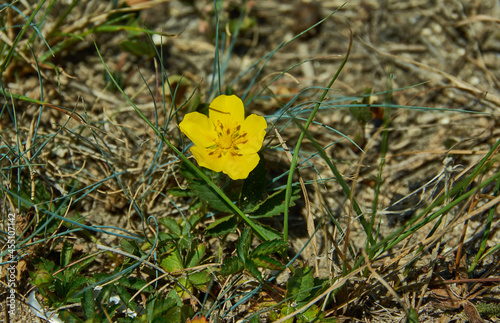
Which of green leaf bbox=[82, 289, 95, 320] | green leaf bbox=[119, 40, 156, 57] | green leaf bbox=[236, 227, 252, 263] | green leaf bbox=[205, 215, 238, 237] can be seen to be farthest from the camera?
green leaf bbox=[119, 40, 156, 57]

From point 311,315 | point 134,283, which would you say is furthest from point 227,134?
point 311,315

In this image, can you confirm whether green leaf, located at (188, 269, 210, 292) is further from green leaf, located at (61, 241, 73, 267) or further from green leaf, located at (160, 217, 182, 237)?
green leaf, located at (61, 241, 73, 267)

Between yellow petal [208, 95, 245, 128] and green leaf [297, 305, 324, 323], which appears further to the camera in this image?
yellow petal [208, 95, 245, 128]

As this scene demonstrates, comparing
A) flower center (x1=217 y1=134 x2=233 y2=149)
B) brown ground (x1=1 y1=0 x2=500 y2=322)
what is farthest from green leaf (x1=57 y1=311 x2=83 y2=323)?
flower center (x1=217 y1=134 x2=233 y2=149)

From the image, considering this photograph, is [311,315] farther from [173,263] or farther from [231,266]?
[173,263]

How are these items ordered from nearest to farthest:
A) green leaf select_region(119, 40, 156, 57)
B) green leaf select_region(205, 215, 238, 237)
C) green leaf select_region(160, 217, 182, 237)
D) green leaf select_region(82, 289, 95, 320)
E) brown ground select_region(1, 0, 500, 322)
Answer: green leaf select_region(82, 289, 95, 320) < green leaf select_region(205, 215, 238, 237) < green leaf select_region(160, 217, 182, 237) < brown ground select_region(1, 0, 500, 322) < green leaf select_region(119, 40, 156, 57)
